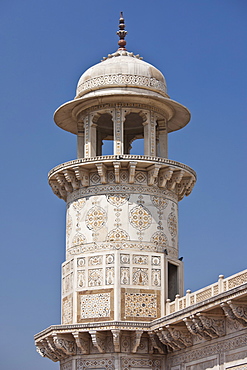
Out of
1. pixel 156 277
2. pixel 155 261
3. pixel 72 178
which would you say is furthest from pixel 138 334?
pixel 72 178

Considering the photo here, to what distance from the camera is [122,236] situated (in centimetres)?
2633

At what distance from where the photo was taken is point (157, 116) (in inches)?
1110

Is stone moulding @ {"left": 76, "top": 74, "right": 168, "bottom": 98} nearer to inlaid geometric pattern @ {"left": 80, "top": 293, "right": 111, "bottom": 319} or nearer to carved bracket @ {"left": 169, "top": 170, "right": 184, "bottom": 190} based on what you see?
carved bracket @ {"left": 169, "top": 170, "right": 184, "bottom": 190}

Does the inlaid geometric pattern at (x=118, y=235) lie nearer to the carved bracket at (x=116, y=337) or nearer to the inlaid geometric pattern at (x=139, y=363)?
the carved bracket at (x=116, y=337)

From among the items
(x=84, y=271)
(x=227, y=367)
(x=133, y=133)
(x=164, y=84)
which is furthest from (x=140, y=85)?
(x=227, y=367)

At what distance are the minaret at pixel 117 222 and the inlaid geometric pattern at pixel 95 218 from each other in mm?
29

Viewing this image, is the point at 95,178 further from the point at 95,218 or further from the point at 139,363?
the point at 139,363

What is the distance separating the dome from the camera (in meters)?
27.5

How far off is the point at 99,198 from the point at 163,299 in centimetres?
348

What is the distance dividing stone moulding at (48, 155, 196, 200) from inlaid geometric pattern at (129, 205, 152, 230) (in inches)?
30.6

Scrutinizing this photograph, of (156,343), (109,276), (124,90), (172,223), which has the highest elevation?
(124,90)

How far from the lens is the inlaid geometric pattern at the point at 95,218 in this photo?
2659cm

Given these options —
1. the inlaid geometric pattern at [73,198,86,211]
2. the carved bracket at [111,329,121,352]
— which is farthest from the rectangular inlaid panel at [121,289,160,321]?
the inlaid geometric pattern at [73,198,86,211]

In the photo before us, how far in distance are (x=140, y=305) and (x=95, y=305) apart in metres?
1.25
